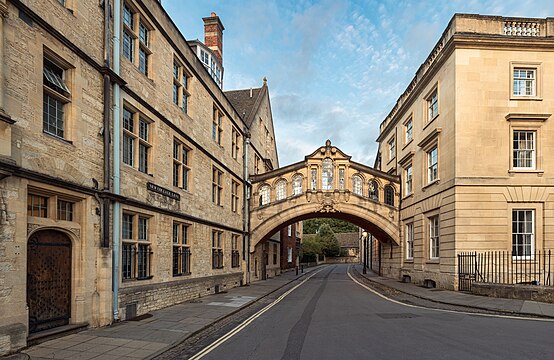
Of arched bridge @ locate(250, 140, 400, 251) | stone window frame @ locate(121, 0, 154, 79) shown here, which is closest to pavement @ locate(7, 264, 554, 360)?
stone window frame @ locate(121, 0, 154, 79)

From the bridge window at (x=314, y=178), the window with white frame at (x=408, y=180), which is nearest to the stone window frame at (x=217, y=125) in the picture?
the bridge window at (x=314, y=178)

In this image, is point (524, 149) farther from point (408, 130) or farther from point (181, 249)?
point (181, 249)

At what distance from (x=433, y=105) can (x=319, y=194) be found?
9.23 metres

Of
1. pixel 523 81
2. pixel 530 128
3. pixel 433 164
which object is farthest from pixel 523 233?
pixel 523 81

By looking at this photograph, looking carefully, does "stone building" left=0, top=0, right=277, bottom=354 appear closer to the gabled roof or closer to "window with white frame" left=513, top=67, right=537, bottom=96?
the gabled roof

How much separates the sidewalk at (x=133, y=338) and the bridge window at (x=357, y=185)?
1735 centimetres

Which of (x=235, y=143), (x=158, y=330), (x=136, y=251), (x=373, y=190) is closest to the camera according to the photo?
(x=158, y=330)

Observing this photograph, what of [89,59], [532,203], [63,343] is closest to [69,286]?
[63,343]

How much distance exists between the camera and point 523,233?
19.8m

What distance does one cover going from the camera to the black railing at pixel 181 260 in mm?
15859

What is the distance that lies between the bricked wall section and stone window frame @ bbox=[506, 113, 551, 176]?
1480 cm

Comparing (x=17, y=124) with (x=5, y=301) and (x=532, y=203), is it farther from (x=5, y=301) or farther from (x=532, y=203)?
(x=532, y=203)

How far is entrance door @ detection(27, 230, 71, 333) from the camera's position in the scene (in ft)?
28.5

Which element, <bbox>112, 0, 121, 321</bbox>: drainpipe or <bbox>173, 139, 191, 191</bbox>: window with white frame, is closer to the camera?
<bbox>112, 0, 121, 321</bbox>: drainpipe
